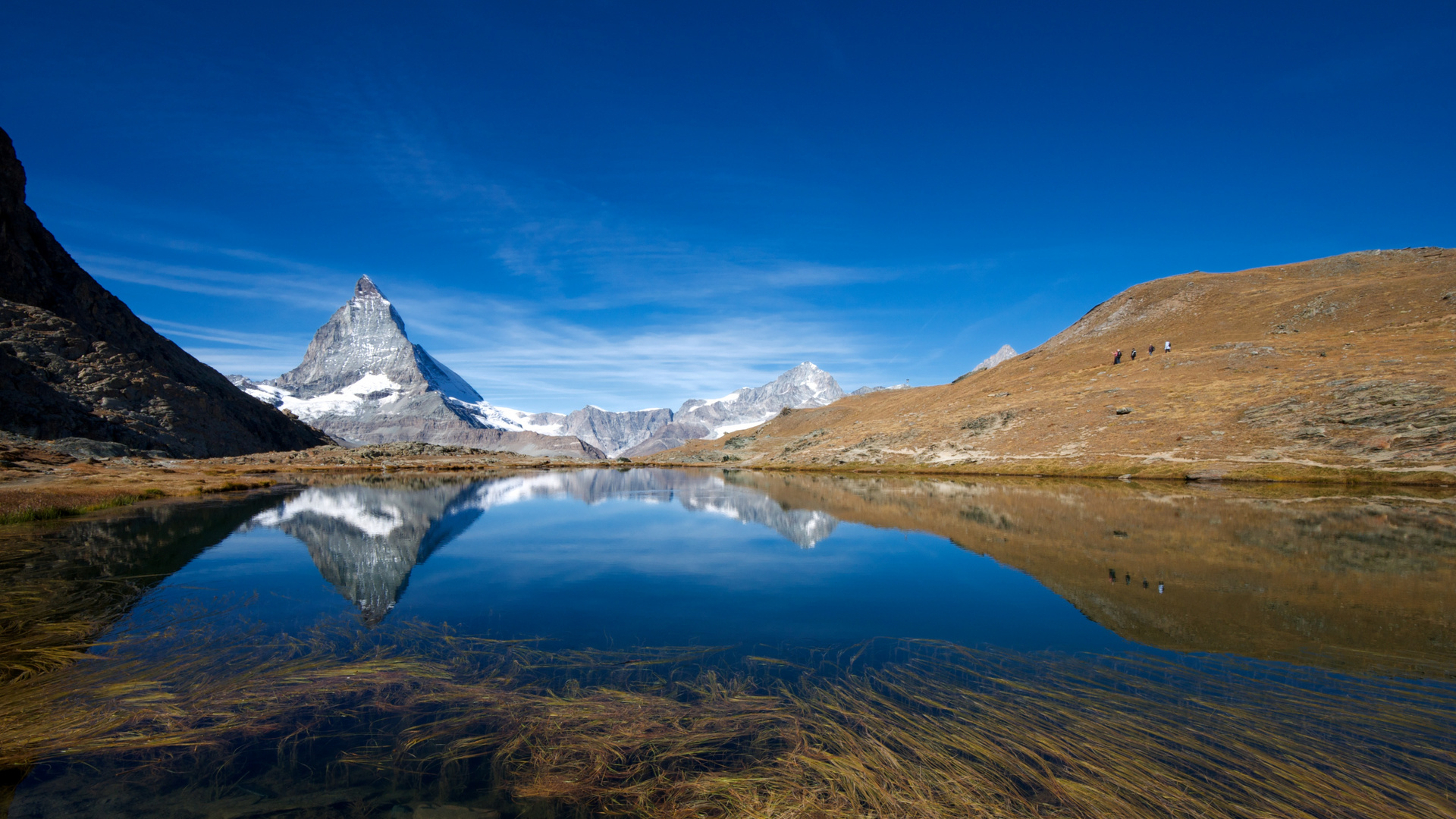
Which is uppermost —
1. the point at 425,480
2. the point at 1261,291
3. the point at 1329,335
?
the point at 1261,291

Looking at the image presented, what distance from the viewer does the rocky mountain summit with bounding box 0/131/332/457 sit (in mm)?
93938

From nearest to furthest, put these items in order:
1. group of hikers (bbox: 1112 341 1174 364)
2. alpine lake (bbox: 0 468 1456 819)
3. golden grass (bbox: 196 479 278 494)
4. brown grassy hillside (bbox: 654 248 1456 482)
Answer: alpine lake (bbox: 0 468 1456 819)
golden grass (bbox: 196 479 278 494)
brown grassy hillside (bbox: 654 248 1456 482)
group of hikers (bbox: 1112 341 1174 364)

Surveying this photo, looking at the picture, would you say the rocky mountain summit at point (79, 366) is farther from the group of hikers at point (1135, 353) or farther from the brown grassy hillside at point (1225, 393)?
the group of hikers at point (1135, 353)

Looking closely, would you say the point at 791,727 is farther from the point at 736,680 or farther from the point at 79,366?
the point at 79,366

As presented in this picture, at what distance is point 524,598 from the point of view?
1752cm

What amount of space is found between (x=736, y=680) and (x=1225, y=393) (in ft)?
278

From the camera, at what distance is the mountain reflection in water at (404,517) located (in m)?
20.5

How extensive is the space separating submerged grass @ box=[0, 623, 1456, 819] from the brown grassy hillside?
191 ft

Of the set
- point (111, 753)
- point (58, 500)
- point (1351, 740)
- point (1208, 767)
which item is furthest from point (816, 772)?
point (58, 500)

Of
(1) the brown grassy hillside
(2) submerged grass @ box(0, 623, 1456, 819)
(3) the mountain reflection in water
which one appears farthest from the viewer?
(1) the brown grassy hillside

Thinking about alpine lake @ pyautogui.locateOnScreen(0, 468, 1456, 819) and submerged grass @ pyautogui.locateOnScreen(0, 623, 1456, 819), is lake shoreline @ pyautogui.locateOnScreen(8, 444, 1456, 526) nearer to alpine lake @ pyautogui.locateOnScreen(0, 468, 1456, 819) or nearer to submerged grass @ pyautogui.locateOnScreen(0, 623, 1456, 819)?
alpine lake @ pyautogui.locateOnScreen(0, 468, 1456, 819)

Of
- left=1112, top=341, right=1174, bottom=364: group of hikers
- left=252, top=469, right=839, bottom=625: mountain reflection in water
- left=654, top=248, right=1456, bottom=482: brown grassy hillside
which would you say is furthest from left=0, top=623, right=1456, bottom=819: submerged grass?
left=1112, top=341, right=1174, bottom=364: group of hikers

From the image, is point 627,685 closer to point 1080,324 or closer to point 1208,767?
point 1208,767

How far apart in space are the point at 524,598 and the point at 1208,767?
16.4 meters
